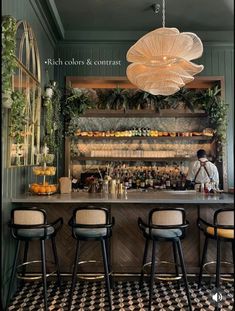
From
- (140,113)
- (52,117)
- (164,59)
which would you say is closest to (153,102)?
(140,113)

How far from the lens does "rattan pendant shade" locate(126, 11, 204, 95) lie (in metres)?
2.86

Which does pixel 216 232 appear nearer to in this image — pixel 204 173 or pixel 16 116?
pixel 204 173

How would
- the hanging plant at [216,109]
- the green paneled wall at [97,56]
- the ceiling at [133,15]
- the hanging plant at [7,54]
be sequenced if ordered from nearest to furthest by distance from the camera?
the hanging plant at [7,54]
the ceiling at [133,15]
the hanging plant at [216,109]
the green paneled wall at [97,56]

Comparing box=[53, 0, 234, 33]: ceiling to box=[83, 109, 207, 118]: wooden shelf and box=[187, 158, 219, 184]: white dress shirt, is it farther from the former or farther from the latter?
box=[187, 158, 219, 184]: white dress shirt

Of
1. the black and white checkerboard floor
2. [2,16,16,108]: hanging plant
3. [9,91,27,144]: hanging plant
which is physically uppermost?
[2,16,16,108]: hanging plant

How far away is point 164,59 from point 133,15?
6.67ft

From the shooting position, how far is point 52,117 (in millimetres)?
4492

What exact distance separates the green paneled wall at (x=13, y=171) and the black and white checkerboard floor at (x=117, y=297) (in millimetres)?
411

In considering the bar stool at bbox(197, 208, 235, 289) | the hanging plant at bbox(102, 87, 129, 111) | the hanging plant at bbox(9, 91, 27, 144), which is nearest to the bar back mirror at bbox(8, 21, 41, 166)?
the hanging plant at bbox(9, 91, 27, 144)

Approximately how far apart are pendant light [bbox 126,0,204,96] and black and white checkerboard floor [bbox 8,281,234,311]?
236 centimetres

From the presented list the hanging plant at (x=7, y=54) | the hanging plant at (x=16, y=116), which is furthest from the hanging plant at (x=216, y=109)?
the hanging plant at (x=7, y=54)

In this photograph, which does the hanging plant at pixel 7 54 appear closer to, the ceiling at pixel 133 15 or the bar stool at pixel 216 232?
the bar stool at pixel 216 232

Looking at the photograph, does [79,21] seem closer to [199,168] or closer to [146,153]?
[146,153]

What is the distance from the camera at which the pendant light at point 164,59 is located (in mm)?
2859
